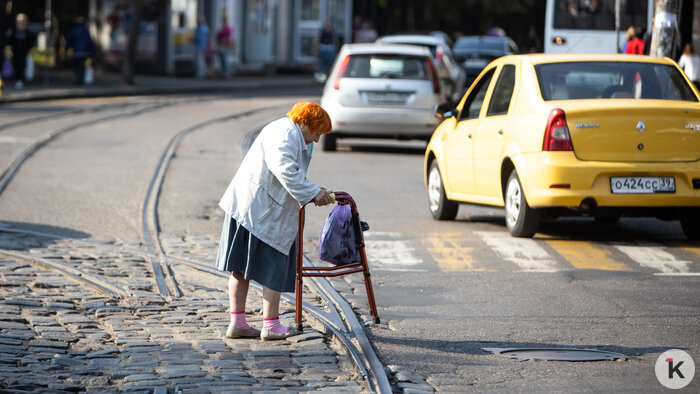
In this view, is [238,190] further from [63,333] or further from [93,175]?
[93,175]

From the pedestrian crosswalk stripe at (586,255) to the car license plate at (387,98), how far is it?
839 centimetres

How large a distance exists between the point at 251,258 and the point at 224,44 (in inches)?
1315

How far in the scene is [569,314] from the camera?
24.6 feet

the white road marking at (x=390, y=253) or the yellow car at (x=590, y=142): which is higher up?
the yellow car at (x=590, y=142)

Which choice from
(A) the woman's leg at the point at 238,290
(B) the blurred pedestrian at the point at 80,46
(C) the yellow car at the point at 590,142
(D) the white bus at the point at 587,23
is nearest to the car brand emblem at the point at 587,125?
(C) the yellow car at the point at 590,142

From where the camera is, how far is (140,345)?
6.54m

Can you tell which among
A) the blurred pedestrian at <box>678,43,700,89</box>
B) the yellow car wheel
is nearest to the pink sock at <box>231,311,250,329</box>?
the yellow car wheel

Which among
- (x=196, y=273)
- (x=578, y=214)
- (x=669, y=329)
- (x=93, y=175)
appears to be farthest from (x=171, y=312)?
(x=93, y=175)

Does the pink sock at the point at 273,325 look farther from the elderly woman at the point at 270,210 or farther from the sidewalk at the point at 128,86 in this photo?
the sidewalk at the point at 128,86

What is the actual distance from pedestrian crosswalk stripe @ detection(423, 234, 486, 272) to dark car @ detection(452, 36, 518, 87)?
71.4 ft

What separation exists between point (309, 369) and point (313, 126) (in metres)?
1.31

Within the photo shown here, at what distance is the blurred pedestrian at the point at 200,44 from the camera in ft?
126

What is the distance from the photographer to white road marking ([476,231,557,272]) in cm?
926

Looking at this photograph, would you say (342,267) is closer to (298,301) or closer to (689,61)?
(298,301)
